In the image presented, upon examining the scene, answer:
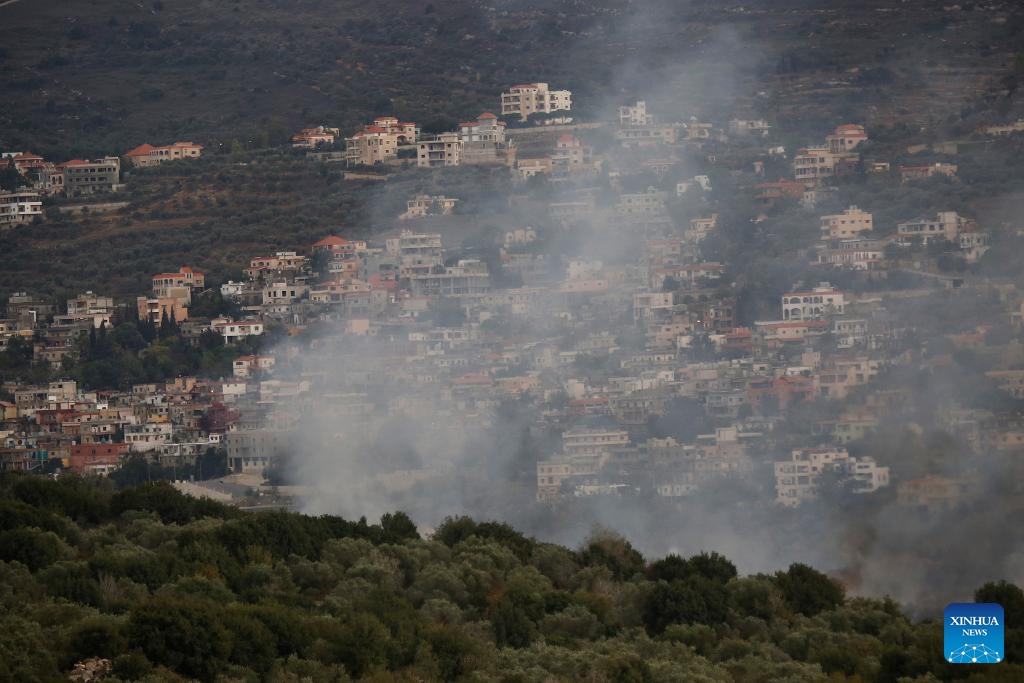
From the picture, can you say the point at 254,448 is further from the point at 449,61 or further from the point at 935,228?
the point at 449,61

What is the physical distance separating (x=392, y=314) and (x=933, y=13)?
23.5m

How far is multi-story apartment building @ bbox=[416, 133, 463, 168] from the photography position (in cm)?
5712

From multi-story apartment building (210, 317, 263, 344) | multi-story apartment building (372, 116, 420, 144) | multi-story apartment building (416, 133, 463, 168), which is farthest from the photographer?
multi-story apartment building (372, 116, 420, 144)

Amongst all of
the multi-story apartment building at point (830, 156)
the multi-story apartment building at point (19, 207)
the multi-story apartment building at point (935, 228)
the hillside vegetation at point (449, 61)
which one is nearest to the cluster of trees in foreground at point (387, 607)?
the multi-story apartment building at point (935, 228)

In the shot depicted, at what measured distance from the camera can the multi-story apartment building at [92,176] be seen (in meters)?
55.9

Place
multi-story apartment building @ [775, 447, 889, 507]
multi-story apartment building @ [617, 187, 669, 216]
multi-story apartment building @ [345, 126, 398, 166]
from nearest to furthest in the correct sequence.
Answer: multi-story apartment building @ [775, 447, 889, 507]
multi-story apartment building @ [617, 187, 669, 216]
multi-story apartment building @ [345, 126, 398, 166]

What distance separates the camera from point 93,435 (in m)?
38.9

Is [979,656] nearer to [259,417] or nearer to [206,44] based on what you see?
[259,417]

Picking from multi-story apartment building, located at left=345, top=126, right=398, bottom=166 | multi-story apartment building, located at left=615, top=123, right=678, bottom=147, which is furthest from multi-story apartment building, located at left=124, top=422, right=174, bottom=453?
multi-story apartment building, located at left=615, top=123, right=678, bottom=147

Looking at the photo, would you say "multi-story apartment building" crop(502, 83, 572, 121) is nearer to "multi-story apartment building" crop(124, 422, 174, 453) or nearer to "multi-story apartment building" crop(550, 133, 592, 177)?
"multi-story apartment building" crop(550, 133, 592, 177)

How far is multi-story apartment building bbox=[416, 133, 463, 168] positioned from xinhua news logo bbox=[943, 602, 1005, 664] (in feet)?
144

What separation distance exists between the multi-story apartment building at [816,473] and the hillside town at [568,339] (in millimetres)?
48

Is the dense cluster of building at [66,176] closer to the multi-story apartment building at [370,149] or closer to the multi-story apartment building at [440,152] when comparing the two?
the multi-story apartment building at [370,149]

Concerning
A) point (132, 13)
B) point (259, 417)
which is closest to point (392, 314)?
point (259, 417)
